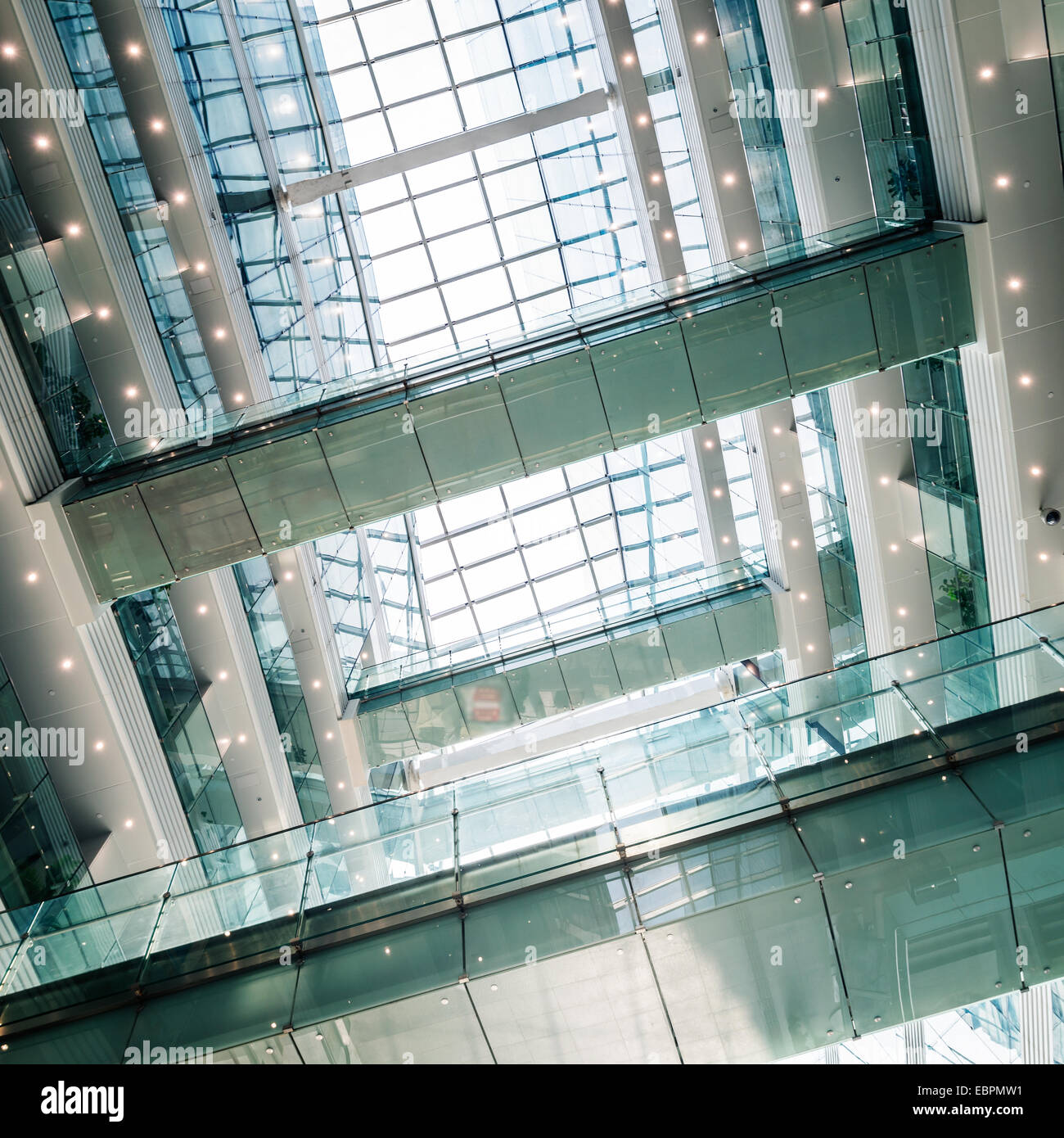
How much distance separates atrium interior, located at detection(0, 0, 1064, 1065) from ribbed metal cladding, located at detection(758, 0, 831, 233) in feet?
0.28

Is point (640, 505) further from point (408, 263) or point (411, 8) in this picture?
point (411, 8)

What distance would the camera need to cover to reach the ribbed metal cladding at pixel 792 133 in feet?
52.0

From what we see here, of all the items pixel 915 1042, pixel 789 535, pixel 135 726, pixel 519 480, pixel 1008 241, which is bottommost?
pixel 915 1042

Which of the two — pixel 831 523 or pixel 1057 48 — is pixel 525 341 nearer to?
pixel 1057 48

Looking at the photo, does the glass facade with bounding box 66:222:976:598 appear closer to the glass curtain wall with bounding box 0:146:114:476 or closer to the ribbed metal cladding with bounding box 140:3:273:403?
the glass curtain wall with bounding box 0:146:114:476

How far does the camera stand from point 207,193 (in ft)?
58.6

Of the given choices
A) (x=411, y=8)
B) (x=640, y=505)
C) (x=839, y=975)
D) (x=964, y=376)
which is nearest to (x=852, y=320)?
(x=964, y=376)

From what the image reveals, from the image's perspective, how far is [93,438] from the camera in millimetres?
13828

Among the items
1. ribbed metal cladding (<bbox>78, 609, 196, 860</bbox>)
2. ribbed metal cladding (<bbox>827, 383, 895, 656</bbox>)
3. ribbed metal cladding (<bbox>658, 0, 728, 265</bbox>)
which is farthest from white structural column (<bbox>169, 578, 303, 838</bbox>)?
ribbed metal cladding (<bbox>658, 0, 728, 265</bbox>)

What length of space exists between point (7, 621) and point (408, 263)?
19654 millimetres

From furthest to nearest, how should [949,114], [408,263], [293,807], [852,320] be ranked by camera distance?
[408,263] → [293,807] → [852,320] → [949,114]

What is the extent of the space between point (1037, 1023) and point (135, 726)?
16.6m

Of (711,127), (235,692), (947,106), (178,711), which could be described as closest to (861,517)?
(947,106)

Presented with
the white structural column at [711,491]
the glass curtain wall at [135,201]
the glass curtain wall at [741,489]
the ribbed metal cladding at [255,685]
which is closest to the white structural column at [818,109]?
the glass curtain wall at [741,489]
